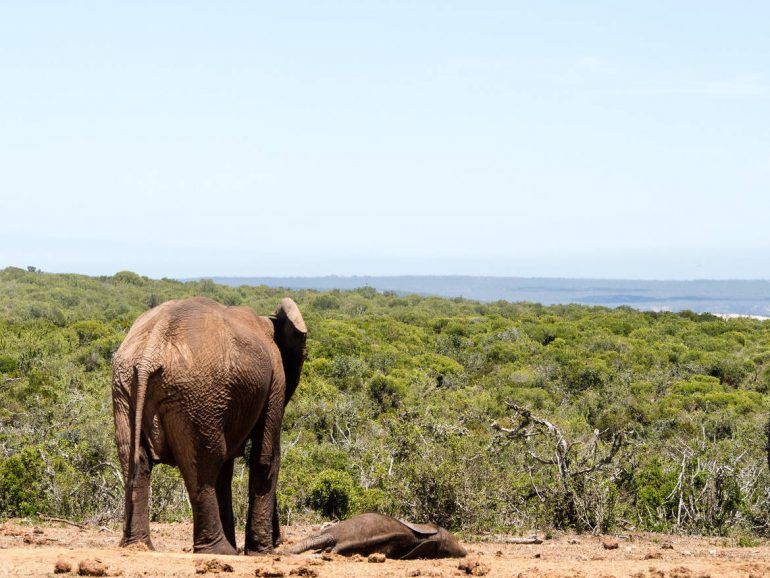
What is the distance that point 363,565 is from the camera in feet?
26.2

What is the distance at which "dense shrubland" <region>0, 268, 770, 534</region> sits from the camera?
12258mm

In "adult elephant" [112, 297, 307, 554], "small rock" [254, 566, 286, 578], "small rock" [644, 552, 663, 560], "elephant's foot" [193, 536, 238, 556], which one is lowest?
"small rock" [644, 552, 663, 560]

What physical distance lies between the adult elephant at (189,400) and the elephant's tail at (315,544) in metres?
0.49

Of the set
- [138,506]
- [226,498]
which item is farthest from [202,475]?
[226,498]

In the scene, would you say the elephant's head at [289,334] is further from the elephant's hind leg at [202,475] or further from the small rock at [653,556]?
the small rock at [653,556]

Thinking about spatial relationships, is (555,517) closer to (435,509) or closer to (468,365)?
(435,509)

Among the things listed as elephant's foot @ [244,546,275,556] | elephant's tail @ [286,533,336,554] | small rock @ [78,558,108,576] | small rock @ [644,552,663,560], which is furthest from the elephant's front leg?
small rock @ [644,552,663,560]

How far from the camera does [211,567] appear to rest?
7.18 metres

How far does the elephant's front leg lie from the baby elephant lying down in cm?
27

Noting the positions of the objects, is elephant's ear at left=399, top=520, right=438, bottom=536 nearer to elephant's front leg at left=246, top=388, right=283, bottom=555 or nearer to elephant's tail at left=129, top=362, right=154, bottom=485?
elephant's front leg at left=246, top=388, right=283, bottom=555

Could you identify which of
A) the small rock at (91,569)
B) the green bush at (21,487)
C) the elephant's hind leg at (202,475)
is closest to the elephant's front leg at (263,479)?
the elephant's hind leg at (202,475)

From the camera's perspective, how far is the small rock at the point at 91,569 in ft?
22.1

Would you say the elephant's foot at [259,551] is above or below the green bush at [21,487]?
above

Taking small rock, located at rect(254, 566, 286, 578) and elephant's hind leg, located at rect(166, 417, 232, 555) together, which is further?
elephant's hind leg, located at rect(166, 417, 232, 555)
